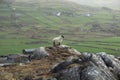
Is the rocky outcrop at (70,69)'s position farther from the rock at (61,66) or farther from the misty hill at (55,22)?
the misty hill at (55,22)

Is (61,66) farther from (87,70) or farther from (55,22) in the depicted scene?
(55,22)

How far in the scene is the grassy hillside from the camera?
101 m

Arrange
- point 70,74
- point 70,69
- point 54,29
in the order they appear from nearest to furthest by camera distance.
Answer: point 70,74 < point 70,69 < point 54,29

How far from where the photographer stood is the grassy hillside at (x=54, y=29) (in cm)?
10124

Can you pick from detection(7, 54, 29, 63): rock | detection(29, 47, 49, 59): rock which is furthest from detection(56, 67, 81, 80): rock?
detection(7, 54, 29, 63): rock

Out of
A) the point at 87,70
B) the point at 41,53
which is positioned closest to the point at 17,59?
the point at 41,53

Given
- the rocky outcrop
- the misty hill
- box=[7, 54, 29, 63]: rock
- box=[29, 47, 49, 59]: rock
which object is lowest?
the misty hill

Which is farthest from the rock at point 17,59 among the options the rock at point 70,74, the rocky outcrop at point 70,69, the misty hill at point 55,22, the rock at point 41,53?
the misty hill at point 55,22

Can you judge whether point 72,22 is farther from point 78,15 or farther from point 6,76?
point 6,76

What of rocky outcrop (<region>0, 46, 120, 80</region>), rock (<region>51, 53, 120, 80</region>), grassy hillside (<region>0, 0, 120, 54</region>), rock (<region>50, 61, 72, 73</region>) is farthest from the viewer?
grassy hillside (<region>0, 0, 120, 54</region>)

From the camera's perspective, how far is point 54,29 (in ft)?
461

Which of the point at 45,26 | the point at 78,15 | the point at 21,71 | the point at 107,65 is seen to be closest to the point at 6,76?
the point at 21,71

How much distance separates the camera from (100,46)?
96375mm

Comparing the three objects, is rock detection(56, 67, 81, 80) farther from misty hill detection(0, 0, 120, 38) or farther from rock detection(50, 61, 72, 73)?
misty hill detection(0, 0, 120, 38)
